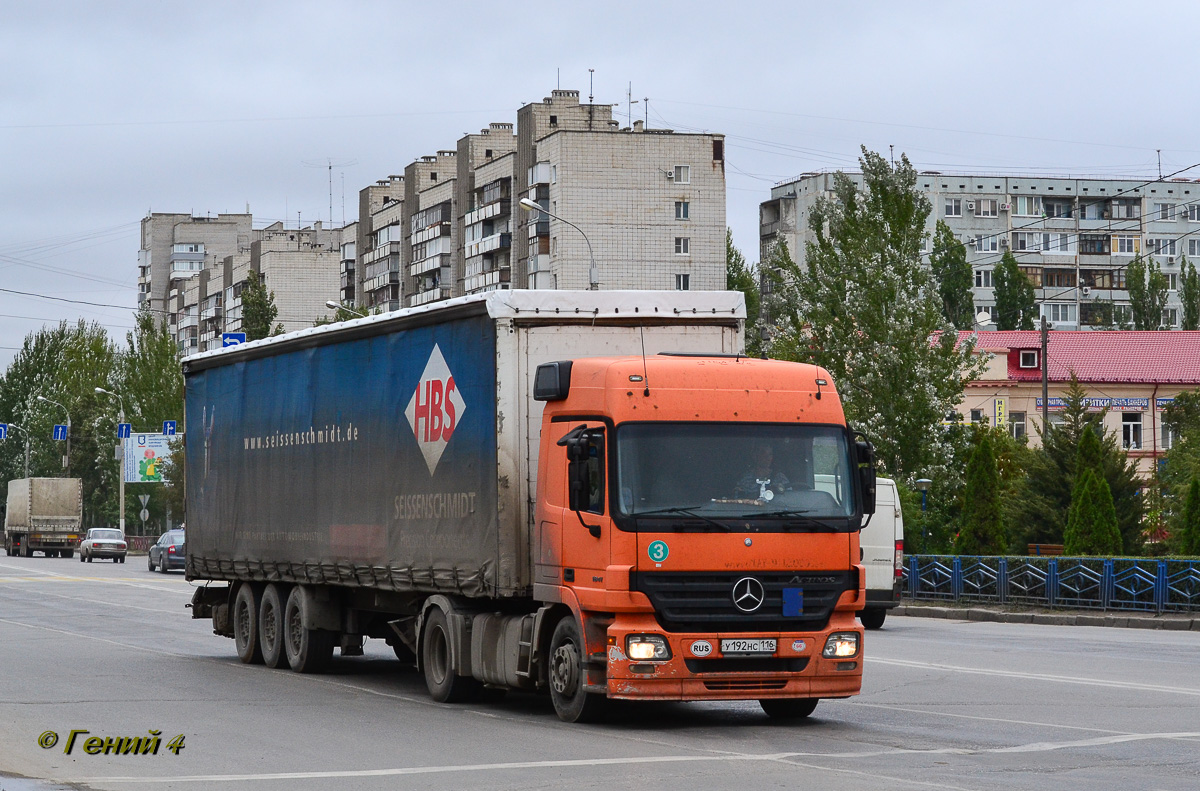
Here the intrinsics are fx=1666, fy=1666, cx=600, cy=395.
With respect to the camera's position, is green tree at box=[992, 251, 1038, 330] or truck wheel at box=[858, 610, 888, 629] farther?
green tree at box=[992, 251, 1038, 330]

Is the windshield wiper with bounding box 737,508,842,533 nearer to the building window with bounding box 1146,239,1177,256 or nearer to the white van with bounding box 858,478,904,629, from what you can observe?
the white van with bounding box 858,478,904,629

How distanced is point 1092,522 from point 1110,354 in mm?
43074

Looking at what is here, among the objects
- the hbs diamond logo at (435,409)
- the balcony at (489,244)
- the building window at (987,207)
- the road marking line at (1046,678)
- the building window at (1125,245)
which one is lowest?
the road marking line at (1046,678)

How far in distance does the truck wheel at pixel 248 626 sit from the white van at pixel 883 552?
939 cm

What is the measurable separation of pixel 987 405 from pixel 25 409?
67695 millimetres

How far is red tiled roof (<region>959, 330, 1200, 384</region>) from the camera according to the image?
71125 mm

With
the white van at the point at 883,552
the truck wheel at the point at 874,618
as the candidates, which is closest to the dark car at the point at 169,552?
the truck wheel at the point at 874,618

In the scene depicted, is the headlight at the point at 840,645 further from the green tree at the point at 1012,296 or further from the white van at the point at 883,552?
the green tree at the point at 1012,296

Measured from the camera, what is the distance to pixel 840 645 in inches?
477

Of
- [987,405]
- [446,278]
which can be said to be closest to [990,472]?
[987,405]

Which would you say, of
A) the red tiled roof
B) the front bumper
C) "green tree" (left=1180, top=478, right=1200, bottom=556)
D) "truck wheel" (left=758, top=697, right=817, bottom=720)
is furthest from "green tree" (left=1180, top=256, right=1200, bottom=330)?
the front bumper

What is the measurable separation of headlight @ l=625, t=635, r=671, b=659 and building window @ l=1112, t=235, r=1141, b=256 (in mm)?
99953

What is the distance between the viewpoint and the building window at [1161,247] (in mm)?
108850

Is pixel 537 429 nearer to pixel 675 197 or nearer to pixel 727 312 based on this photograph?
pixel 727 312
